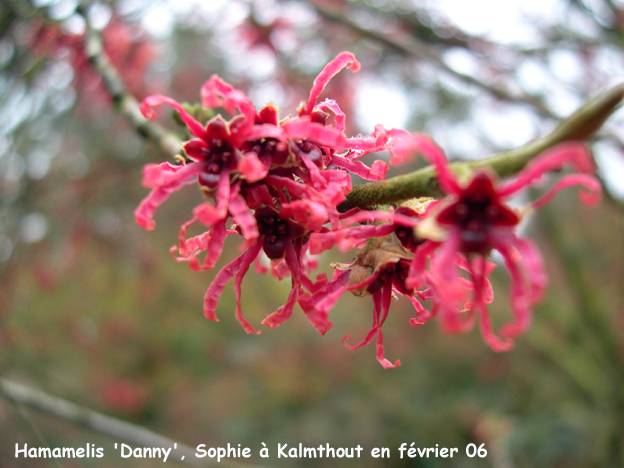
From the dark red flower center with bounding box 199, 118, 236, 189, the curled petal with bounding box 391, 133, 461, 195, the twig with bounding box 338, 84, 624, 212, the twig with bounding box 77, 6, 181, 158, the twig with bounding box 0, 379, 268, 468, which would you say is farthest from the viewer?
the twig with bounding box 0, 379, 268, 468

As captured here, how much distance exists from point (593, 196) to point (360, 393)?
32.6 ft

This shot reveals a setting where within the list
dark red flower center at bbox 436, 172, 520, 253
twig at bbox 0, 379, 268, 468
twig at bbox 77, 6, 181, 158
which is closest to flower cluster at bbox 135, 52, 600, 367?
dark red flower center at bbox 436, 172, 520, 253

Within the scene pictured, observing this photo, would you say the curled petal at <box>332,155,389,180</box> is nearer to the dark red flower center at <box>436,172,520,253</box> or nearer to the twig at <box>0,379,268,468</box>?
the dark red flower center at <box>436,172,520,253</box>

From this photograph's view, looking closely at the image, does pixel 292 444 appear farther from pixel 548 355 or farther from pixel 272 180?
pixel 272 180

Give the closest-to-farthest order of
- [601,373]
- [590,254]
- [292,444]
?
[601,373], [590,254], [292,444]

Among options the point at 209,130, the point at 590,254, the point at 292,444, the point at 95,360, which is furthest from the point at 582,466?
the point at 95,360

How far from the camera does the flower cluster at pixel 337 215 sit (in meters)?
0.79

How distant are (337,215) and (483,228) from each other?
0.34 m

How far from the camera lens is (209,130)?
1.08 metres

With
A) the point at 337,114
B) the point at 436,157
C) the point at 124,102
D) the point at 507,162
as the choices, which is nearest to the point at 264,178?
the point at 337,114

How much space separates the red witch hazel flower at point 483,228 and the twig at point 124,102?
43.4 inches

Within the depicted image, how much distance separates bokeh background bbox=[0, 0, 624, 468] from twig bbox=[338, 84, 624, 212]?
89mm

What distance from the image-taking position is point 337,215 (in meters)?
1.00

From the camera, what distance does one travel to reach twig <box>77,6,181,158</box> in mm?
1685
